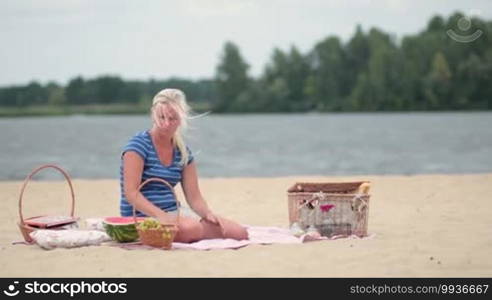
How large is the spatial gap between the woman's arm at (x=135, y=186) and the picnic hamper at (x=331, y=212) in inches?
49.7

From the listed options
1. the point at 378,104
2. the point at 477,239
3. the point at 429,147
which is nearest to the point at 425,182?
the point at 477,239

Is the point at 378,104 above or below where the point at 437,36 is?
below

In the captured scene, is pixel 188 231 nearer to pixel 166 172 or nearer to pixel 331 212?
pixel 166 172

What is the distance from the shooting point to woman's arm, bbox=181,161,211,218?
7461 mm

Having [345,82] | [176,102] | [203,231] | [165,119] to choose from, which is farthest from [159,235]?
[345,82]

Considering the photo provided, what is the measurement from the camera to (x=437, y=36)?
3110 inches

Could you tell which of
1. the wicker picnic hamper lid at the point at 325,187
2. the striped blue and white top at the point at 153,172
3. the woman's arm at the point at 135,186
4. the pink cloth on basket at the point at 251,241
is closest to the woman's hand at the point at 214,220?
the pink cloth on basket at the point at 251,241

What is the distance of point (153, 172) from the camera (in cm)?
731

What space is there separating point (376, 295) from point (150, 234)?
6.73ft

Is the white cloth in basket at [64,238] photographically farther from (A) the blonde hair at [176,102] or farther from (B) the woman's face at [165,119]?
(A) the blonde hair at [176,102]

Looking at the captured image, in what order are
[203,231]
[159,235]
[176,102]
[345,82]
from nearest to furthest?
1. [159,235]
2. [176,102]
3. [203,231]
4. [345,82]

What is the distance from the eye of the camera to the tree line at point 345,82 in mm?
78125

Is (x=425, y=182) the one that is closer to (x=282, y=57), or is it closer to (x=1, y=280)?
(x=1, y=280)

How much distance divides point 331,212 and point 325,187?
592 mm
